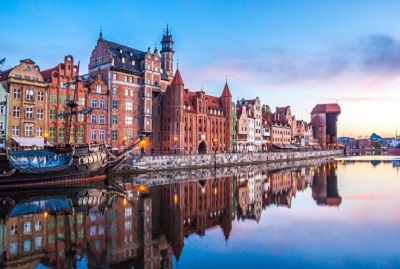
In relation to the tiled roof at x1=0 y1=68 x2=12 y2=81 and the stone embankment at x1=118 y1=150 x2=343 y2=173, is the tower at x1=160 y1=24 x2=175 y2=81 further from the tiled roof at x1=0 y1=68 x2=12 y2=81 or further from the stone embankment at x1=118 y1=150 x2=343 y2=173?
the tiled roof at x1=0 y1=68 x2=12 y2=81

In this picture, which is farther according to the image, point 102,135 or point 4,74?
point 102,135

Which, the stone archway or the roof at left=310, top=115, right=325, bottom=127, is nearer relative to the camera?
the stone archway

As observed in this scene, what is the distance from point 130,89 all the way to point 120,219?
52.3 metres

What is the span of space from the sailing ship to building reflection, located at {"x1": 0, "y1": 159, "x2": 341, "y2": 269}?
191 inches

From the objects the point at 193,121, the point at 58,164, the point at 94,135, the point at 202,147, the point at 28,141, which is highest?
the point at 193,121

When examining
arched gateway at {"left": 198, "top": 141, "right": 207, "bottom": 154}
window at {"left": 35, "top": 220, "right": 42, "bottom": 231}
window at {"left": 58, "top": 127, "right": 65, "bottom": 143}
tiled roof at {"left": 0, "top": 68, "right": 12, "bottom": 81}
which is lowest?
window at {"left": 35, "top": 220, "right": 42, "bottom": 231}

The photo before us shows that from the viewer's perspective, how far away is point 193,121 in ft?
290

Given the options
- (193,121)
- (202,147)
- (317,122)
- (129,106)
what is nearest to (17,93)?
(129,106)

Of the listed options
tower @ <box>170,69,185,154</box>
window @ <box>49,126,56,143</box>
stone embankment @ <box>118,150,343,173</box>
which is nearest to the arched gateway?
stone embankment @ <box>118,150,343,173</box>

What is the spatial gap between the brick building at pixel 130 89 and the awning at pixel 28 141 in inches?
553

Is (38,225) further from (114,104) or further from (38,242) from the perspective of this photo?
(114,104)

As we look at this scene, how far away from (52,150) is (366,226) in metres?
41.4

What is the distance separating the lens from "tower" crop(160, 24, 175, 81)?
9138 centimetres

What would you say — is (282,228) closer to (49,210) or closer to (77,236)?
(77,236)
